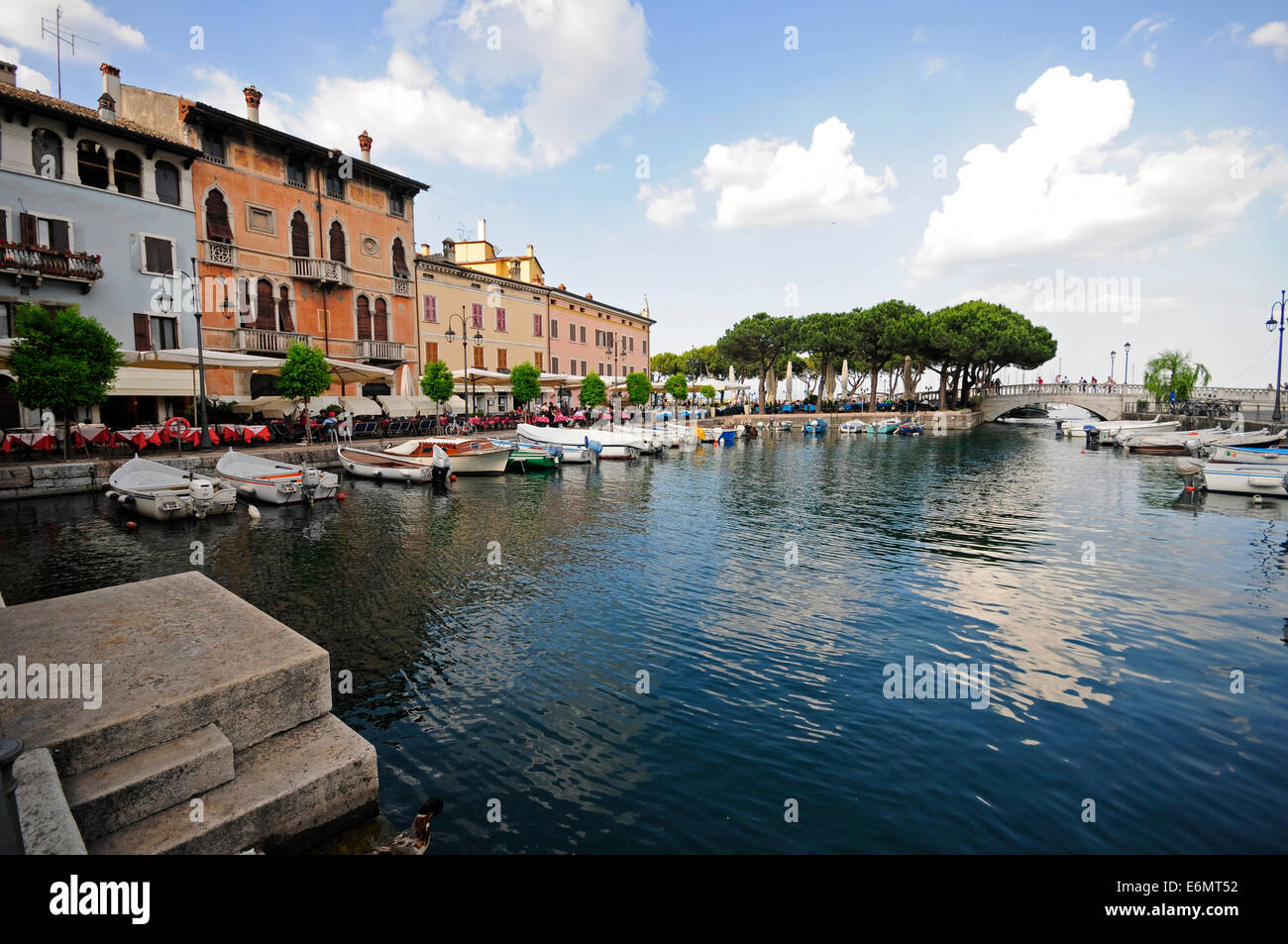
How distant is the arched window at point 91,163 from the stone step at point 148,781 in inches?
1287

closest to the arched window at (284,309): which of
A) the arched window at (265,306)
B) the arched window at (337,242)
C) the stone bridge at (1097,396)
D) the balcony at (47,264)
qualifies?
the arched window at (265,306)

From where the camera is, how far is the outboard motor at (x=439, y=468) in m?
24.1

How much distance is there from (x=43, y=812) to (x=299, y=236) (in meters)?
39.4

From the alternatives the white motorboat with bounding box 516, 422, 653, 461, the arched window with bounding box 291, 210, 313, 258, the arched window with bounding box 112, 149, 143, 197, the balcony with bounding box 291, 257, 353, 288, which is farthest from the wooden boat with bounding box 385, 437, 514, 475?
the arched window with bounding box 291, 210, 313, 258

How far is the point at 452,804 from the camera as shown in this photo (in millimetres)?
5457

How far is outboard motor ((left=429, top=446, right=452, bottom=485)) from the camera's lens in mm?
24141

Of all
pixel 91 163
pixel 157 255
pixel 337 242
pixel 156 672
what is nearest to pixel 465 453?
pixel 157 255

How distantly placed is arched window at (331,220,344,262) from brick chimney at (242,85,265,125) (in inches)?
242

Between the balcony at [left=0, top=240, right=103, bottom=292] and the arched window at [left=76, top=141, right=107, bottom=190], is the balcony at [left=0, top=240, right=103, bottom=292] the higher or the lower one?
the lower one

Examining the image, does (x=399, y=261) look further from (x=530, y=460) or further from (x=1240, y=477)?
(x=1240, y=477)

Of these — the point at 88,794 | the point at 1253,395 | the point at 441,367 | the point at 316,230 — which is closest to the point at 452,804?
the point at 88,794

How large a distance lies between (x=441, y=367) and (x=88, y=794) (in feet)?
112

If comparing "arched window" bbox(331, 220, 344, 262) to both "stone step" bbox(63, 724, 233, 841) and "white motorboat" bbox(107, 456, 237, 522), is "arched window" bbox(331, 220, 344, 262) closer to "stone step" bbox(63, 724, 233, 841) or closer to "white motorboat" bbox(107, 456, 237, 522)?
"white motorboat" bbox(107, 456, 237, 522)
